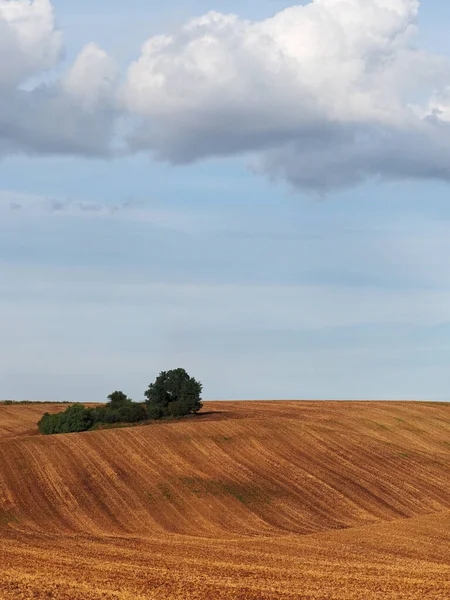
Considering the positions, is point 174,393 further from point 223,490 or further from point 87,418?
point 223,490

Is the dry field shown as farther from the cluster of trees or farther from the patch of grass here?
the cluster of trees

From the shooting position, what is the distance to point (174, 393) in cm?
6981

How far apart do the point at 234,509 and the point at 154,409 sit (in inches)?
828

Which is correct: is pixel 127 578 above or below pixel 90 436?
below

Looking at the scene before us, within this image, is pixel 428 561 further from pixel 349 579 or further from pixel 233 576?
pixel 233 576

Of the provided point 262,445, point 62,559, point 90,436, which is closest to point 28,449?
point 90,436

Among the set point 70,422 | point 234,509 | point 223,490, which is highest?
point 70,422

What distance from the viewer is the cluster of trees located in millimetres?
68812

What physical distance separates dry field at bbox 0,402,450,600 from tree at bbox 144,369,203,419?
1.88 m

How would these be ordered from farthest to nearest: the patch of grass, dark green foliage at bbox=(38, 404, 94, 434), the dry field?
1. dark green foliage at bbox=(38, 404, 94, 434)
2. the patch of grass
3. the dry field

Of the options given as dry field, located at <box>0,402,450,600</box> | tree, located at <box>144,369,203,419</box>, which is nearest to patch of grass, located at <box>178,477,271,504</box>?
dry field, located at <box>0,402,450,600</box>

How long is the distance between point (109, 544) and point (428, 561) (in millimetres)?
13589

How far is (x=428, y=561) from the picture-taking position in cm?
3634

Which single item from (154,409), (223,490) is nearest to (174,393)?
(154,409)
